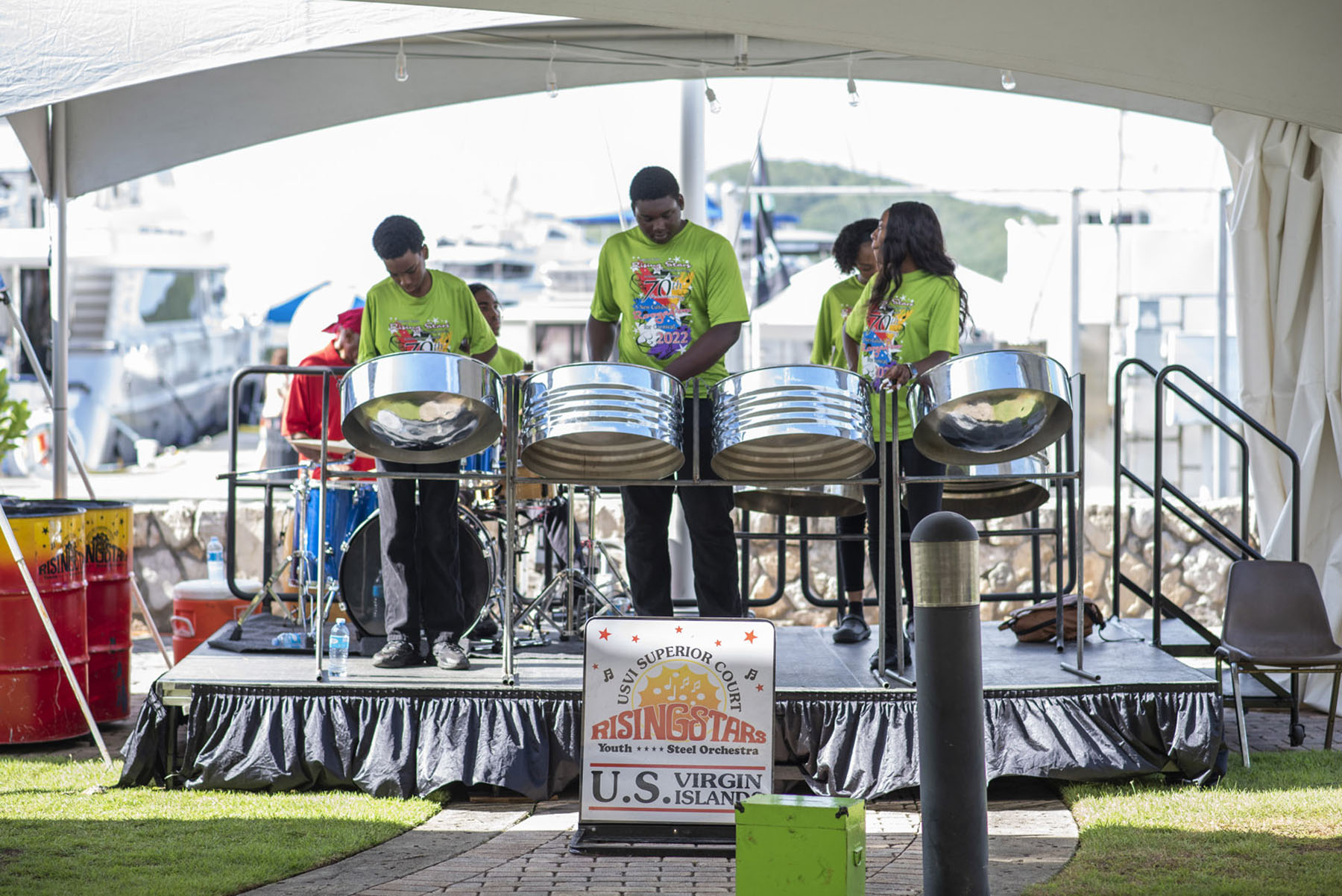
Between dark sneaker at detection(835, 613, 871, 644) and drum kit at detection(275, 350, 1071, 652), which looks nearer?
drum kit at detection(275, 350, 1071, 652)

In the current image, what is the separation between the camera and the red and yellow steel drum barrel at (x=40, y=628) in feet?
12.0

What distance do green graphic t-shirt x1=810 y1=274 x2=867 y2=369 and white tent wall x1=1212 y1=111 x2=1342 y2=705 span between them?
122 cm

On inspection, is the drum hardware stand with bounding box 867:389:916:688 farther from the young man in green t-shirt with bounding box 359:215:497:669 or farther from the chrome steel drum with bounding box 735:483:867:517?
the young man in green t-shirt with bounding box 359:215:497:669

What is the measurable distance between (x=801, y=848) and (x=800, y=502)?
188cm

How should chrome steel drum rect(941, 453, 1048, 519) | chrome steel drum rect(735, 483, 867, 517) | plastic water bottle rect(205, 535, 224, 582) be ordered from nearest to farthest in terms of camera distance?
chrome steel drum rect(735, 483, 867, 517) < chrome steel drum rect(941, 453, 1048, 519) < plastic water bottle rect(205, 535, 224, 582)

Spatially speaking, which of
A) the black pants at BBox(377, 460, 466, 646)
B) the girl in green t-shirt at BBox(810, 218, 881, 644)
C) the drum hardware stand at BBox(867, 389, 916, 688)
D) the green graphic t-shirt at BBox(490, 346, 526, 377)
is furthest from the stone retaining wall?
the drum hardware stand at BBox(867, 389, 916, 688)

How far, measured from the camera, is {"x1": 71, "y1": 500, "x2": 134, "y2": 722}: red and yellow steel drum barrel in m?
3.95

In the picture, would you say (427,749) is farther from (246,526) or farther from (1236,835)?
(246,526)

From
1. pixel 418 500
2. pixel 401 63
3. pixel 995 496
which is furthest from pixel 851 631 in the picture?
pixel 401 63

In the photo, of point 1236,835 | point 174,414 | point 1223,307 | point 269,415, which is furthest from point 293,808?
point 174,414

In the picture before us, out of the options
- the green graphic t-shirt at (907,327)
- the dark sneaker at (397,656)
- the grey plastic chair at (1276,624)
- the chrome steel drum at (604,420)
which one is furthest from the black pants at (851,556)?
the dark sneaker at (397,656)

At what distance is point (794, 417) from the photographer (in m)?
2.86

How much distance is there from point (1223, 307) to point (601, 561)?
3060mm

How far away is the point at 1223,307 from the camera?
6.12 meters
